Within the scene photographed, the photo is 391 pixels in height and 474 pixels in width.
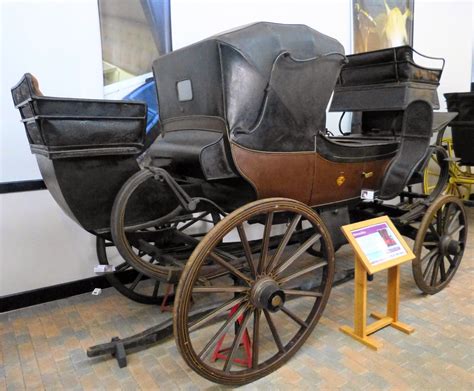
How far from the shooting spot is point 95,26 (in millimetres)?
2943

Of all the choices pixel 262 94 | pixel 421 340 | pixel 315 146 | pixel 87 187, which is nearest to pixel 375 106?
pixel 315 146

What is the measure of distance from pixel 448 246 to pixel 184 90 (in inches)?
80.2

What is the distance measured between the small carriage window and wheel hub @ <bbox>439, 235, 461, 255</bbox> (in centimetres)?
195

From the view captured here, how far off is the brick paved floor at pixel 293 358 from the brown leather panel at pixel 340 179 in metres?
0.78

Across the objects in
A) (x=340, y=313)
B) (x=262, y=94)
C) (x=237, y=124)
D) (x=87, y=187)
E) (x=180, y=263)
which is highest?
(x=262, y=94)

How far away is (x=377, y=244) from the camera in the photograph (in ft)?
7.77

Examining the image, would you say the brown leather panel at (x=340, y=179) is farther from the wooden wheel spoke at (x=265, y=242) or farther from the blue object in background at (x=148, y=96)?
the blue object in background at (x=148, y=96)

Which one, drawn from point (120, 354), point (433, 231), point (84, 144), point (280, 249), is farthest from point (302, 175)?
point (120, 354)

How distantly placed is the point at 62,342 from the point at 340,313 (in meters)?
1.70

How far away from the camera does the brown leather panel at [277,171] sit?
1987 millimetres

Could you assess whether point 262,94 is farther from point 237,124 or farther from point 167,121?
point 167,121

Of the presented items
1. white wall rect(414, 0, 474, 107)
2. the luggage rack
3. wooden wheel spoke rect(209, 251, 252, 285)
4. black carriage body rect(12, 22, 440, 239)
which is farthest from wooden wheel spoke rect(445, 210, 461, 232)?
white wall rect(414, 0, 474, 107)

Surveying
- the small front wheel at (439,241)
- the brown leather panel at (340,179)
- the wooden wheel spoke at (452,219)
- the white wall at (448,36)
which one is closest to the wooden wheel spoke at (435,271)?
the small front wheel at (439,241)

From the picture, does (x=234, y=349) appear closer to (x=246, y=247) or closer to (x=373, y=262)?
(x=246, y=247)
